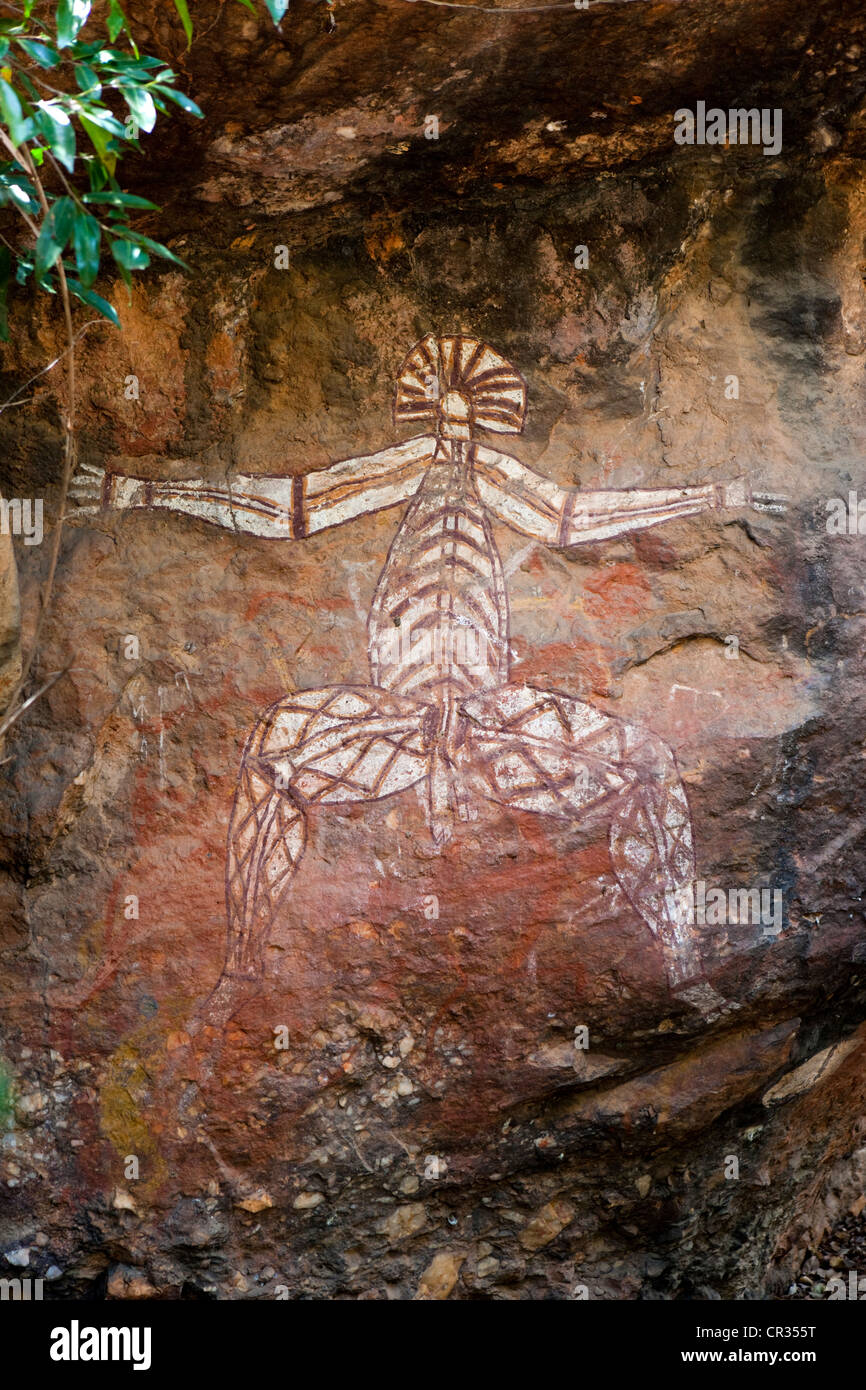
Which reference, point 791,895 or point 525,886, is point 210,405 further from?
point 791,895

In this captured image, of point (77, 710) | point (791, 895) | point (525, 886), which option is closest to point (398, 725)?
point (525, 886)

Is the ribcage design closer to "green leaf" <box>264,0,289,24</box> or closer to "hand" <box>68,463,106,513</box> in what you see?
"hand" <box>68,463,106,513</box>

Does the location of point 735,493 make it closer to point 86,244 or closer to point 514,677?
point 514,677

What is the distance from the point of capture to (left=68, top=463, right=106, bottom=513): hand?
3.91 m

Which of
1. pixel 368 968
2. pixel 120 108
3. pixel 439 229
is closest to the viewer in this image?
pixel 120 108

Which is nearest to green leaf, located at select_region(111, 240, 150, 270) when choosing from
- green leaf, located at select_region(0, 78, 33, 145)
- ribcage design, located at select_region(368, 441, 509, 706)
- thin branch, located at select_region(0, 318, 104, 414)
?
green leaf, located at select_region(0, 78, 33, 145)

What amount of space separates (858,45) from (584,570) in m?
1.59

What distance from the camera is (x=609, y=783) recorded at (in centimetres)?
374

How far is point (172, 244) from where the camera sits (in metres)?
3.83

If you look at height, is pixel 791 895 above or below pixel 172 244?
below

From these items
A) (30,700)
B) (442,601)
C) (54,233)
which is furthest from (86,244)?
(442,601)

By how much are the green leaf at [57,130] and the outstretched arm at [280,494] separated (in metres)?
1.35

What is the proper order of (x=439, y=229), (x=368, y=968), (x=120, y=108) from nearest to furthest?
(x=120, y=108) → (x=368, y=968) → (x=439, y=229)

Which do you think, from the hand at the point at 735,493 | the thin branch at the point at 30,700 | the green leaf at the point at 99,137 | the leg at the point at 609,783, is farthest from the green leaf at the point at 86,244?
the hand at the point at 735,493
